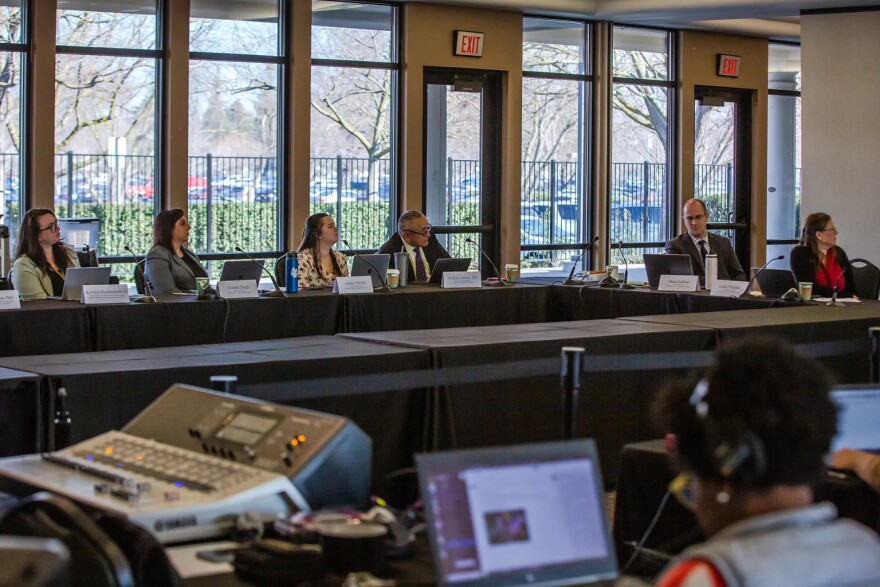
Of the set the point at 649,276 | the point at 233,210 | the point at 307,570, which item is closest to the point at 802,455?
the point at 307,570

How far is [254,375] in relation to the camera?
146 inches

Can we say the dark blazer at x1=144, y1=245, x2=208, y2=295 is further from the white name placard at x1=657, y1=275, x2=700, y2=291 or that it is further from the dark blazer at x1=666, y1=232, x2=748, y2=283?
the dark blazer at x1=666, y1=232, x2=748, y2=283

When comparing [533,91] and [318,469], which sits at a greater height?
[533,91]

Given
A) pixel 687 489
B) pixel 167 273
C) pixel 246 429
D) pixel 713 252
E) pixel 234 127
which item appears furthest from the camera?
pixel 234 127

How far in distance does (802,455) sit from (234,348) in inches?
118

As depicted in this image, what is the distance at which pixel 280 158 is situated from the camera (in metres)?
9.94

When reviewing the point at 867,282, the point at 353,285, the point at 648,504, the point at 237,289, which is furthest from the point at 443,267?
the point at 648,504

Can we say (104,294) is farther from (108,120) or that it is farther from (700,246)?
(700,246)

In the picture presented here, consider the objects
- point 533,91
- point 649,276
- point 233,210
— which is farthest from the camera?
point 533,91

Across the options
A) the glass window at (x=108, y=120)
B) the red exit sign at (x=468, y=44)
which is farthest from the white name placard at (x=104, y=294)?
the red exit sign at (x=468, y=44)

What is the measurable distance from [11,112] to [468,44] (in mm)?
3956

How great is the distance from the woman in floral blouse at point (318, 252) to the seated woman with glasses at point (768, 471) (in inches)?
244

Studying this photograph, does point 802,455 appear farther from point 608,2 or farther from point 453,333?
point 608,2

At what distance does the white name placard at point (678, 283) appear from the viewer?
7.21 meters
